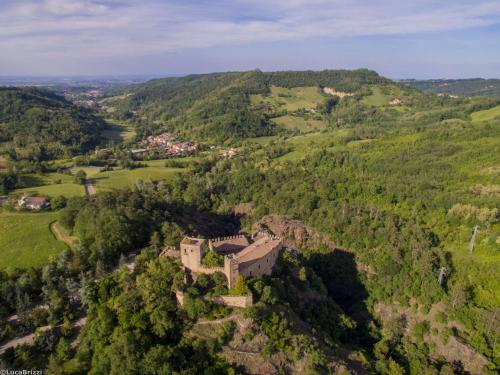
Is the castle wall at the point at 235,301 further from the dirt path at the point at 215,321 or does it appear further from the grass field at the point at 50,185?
the grass field at the point at 50,185

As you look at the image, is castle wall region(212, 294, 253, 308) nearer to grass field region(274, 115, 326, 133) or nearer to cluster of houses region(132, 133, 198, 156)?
cluster of houses region(132, 133, 198, 156)

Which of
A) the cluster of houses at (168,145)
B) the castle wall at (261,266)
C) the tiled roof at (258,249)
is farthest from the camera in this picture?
the cluster of houses at (168,145)

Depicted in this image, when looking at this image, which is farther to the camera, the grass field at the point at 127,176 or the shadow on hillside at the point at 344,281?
the grass field at the point at 127,176

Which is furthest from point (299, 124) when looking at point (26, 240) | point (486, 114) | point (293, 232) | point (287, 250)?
point (26, 240)

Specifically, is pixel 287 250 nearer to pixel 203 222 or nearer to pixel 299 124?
pixel 203 222

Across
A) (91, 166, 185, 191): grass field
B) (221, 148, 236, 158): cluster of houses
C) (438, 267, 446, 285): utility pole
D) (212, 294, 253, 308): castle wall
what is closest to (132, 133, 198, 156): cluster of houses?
(221, 148, 236, 158): cluster of houses

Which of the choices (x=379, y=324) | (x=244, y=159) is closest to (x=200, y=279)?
(x=379, y=324)

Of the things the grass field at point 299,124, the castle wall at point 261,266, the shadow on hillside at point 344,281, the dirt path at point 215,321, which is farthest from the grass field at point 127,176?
the grass field at point 299,124
